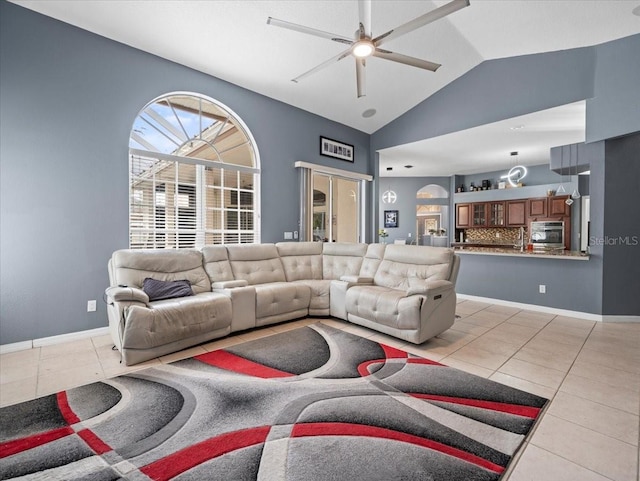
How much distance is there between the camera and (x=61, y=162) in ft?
10.9

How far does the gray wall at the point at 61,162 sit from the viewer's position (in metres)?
3.07

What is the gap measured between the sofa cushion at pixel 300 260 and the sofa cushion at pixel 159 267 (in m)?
1.25

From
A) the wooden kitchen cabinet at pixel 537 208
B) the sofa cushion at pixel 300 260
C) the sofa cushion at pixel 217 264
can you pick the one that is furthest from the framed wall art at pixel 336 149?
the wooden kitchen cabinet at pixel 537 208

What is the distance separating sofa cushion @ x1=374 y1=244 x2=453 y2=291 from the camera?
12.4 feet

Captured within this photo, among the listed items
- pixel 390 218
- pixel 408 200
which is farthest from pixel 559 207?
pixel 390 218

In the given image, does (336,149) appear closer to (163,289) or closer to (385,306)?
(385,306)

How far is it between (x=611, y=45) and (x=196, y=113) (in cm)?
546

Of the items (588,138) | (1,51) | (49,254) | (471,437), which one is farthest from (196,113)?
(588,138)

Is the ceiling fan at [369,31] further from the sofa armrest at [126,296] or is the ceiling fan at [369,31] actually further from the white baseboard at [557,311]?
the white baseboard at [557,311]

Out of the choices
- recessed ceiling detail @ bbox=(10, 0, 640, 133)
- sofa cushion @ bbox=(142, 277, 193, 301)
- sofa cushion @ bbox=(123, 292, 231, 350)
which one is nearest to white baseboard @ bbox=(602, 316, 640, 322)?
recessed ceiling detail @ bbox=(10, 0, 640, 133)

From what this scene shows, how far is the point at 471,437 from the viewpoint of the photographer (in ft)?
5.95

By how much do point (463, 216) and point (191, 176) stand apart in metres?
7.38

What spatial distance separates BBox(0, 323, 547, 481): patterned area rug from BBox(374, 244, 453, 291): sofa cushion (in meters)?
1.31

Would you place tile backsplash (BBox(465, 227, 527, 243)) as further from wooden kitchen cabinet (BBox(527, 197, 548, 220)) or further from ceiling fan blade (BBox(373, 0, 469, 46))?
ceiling fan blade (BBox(373, 0, 469, 46))
